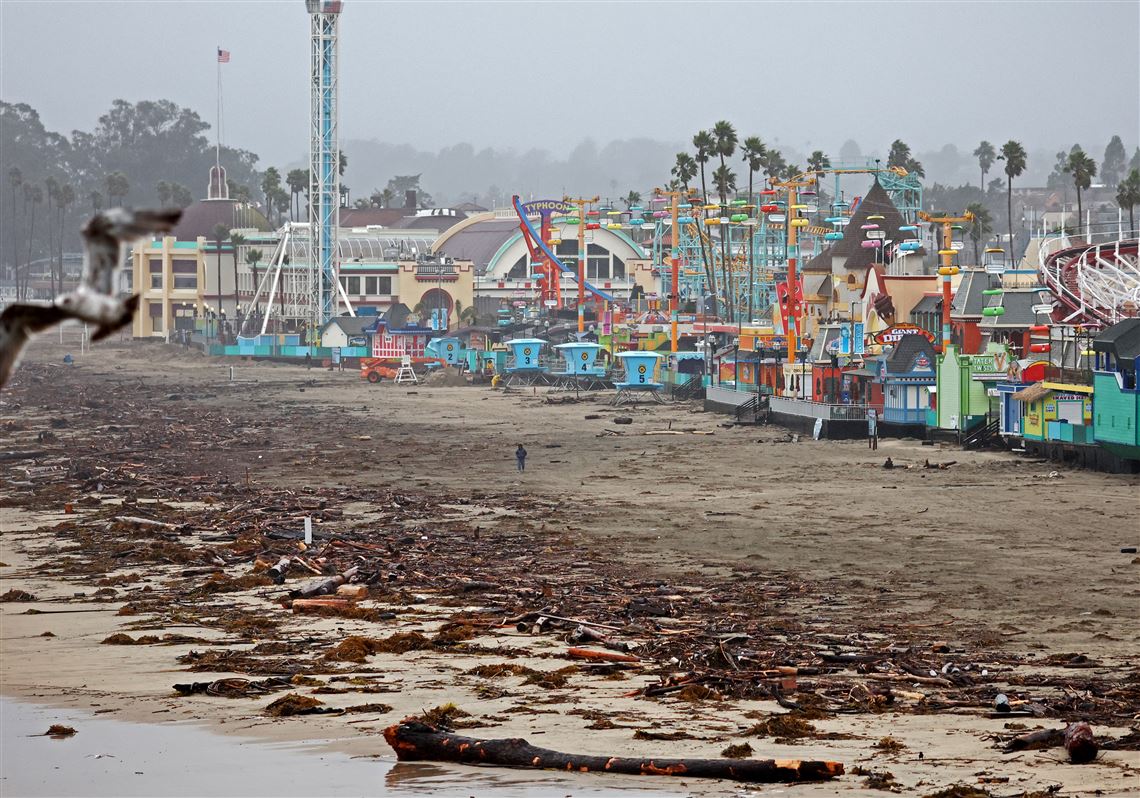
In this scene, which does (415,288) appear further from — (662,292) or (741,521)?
(741,521)

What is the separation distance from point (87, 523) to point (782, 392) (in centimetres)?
3660

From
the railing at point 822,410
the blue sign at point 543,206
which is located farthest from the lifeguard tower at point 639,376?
the blue sign at point 543,206

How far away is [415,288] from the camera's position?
127m

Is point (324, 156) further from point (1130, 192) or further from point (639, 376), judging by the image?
point (1130, 192)

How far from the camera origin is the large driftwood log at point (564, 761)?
43.5ft

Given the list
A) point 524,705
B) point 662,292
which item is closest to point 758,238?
point 662,292

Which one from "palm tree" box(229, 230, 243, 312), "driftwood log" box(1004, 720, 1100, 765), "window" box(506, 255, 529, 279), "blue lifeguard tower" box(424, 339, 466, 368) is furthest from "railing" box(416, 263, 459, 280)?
"driftwood log" box(1004, 720, 1100, 765)

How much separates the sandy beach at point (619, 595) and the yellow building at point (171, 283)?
89.7 metres

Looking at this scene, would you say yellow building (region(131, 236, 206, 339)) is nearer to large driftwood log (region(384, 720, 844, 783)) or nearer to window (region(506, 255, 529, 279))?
window (region(506, 255, 529, 279))

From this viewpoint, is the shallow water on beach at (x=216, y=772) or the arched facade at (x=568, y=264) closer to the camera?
the shallow water on beach at (x=216, y=772)

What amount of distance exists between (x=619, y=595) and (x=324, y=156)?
101126mm

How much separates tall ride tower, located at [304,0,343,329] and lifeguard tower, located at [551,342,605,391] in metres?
36.8

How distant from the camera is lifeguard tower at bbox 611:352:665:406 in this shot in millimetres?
77625

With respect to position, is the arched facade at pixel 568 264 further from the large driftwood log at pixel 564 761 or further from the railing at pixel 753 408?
the large driftwood log at pixel 564 761
